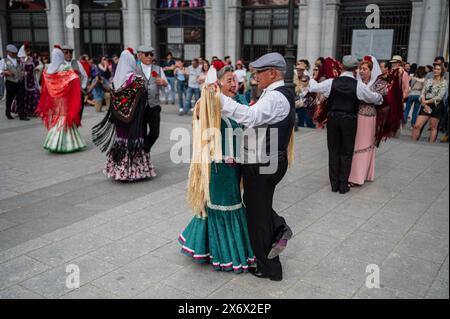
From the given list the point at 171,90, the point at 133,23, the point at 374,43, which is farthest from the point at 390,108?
the point at 133,23

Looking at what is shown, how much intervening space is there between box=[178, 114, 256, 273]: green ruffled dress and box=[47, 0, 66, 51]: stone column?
1844cm

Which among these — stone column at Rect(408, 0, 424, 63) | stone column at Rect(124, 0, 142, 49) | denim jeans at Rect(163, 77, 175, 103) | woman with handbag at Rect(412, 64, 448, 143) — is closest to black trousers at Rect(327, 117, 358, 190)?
woman with handbag at Rect(412, 64, 448, 143)

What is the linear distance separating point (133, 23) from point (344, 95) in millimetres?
14093

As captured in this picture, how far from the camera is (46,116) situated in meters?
7.95

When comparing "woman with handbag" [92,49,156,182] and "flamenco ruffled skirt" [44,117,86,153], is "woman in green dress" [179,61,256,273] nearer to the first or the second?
"woman with handbag" [92,49,156,182]

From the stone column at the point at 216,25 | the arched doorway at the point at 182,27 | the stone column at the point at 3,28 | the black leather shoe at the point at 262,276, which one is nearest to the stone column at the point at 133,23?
the arched doorway at the point at 182,27

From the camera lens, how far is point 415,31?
13.2 metres

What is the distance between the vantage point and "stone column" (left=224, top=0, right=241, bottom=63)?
16.0 m

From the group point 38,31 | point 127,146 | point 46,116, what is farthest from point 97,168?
point 38,31

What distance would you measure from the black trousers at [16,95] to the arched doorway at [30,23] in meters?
9.99

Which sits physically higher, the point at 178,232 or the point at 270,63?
the point at 270,63

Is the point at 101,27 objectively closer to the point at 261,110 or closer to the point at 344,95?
the point at 344,95

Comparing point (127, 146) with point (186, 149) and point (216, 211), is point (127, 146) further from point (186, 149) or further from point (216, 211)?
point (216, 211)

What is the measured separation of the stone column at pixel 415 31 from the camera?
1295cm
